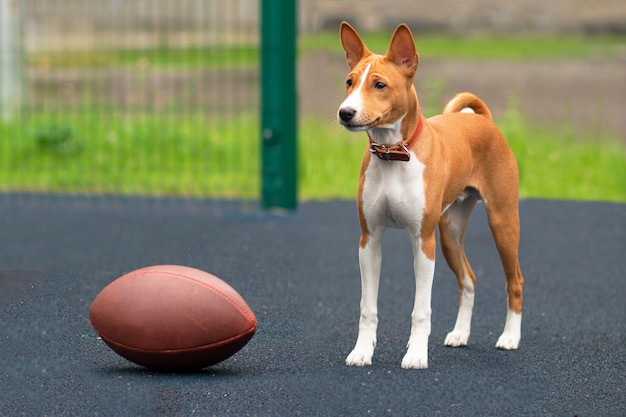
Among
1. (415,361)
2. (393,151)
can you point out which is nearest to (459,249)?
(415,361)

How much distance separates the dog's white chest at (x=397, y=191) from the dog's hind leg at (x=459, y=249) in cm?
84

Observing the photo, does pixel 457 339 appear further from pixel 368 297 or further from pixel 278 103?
pixel 278 103

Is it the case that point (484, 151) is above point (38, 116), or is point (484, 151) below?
above

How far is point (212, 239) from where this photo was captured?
9062 millimetres

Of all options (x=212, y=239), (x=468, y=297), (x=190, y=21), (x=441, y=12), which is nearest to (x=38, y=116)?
(x=190, y=21)

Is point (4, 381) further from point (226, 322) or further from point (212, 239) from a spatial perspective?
point (212, 239)

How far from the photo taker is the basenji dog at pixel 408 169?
16.9 ft

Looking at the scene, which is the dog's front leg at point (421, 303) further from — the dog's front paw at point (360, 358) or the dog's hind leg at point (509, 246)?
the dog's hind leg at point (509, 246)

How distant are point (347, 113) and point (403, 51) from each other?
19.0 inches

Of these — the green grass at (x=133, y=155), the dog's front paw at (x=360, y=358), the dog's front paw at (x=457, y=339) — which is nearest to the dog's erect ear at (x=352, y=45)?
the dog's front paw at (x=360, y=358)

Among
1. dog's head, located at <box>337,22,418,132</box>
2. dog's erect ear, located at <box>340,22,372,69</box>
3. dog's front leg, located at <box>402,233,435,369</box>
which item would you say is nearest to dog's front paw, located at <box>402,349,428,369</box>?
dog's front leg, located at <box>402,233,435,369</box>

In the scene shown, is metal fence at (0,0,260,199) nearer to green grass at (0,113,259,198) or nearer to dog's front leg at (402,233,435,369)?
green grass at (0,113,259,198)

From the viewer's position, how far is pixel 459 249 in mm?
6195

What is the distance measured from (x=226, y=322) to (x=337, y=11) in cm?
1408
